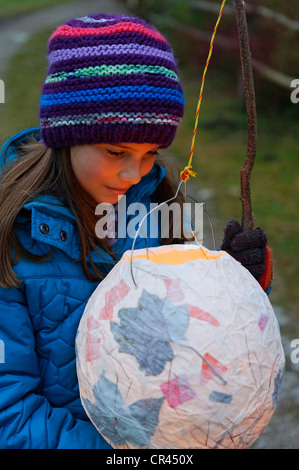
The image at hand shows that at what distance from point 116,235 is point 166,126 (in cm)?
45

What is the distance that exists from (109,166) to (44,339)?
58 centimetres

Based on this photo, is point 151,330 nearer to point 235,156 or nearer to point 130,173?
point 130,173

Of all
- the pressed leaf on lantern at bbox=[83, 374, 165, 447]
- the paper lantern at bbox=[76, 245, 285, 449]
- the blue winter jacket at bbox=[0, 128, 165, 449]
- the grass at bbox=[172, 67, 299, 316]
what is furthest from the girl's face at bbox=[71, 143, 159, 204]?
the grass at bbox=[172, 67, 299, 316]

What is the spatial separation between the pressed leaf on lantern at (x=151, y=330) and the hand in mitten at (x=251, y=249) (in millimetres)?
507

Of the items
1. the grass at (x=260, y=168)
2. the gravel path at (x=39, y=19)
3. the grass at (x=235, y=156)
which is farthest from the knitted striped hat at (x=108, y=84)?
the gravel path at (x=39, y=19)

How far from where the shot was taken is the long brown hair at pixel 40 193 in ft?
5.68

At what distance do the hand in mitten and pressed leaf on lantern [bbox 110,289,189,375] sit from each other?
507 millimetres

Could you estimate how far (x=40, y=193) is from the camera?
1.84m

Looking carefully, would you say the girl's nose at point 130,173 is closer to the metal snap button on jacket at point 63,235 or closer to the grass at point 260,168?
the metal snap button on jacket at point 63,235

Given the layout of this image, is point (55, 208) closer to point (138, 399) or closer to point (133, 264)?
point (133, 264)

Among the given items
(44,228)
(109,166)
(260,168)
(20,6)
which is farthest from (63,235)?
(20,6)

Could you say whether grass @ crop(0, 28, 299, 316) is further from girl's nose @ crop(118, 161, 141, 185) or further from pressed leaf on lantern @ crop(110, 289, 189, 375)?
pressed leaf on lantern @ crop(110, 289, 189, 375)

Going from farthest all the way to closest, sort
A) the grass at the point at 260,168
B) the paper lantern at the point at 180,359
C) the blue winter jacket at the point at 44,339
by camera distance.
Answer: the grass at the point at 260,168, the blue winter jacket at the point at 44,339, the paper lantern at the point at 180,359

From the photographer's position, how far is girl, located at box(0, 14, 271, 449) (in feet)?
5.49
